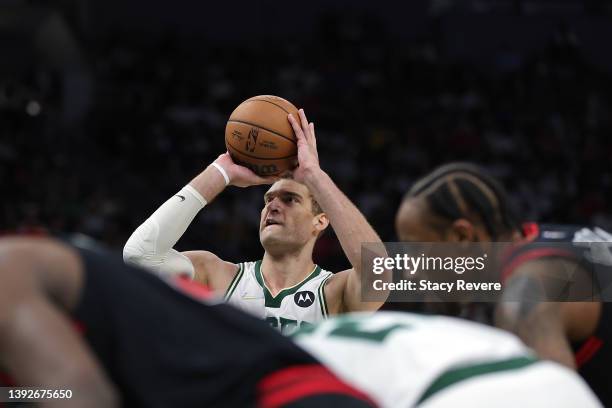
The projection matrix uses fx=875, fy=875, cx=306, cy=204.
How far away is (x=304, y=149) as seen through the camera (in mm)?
4133

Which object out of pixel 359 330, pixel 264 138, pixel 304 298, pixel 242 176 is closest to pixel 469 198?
pixel 359 330

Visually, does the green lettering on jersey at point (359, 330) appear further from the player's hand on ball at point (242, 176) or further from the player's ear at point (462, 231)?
the player's hand on ball at point (242, 176)

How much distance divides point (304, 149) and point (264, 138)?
0.67 ft

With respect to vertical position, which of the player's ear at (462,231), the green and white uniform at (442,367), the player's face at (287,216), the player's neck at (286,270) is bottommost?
the green and white uniform at (442,367)

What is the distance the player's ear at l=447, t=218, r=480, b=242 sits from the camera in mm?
2633

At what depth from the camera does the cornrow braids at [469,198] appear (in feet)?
8.70

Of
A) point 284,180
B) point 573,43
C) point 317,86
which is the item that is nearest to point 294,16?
point 317,86

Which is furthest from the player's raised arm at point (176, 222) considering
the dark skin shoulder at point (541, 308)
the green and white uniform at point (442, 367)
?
the green and white uniform at point (442, 367)

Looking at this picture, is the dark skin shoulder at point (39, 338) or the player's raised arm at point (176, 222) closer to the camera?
the dark skin shoulder at point (39, 338)

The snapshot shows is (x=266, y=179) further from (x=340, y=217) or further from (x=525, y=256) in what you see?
(x=525, y=256)

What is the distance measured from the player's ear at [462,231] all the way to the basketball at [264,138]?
65.8 inches

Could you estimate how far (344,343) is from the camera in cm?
206

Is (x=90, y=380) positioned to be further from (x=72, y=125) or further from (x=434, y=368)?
(x=72, y=125)

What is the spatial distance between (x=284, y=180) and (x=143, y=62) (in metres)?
9.62
